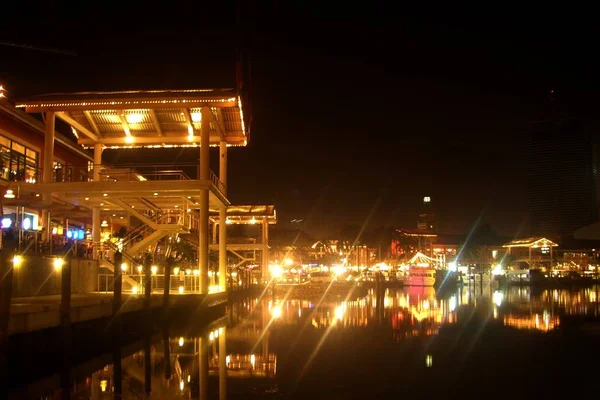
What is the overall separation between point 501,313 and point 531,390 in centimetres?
2054

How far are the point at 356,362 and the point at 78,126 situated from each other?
21.1 m

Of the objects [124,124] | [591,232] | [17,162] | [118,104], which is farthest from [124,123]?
[591,232]

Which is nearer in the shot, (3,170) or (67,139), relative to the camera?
(3,170)

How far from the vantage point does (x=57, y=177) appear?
114 ft

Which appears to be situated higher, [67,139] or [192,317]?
[67,139]

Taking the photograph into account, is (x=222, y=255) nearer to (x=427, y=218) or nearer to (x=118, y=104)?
(x=118, y=104)

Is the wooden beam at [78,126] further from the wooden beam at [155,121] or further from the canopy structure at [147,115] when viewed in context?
the wooden beam at [155,121]

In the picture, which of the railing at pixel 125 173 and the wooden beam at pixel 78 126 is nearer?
the railing at pixel 125 173

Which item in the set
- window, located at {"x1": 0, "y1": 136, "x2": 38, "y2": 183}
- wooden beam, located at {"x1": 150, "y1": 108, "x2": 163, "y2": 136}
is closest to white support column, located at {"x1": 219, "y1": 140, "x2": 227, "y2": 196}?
wooden beam, located at {"x1": 150, "y1": 108, "x2": 163, "y2": 136}

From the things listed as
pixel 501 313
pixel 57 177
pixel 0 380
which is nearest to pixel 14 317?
pixel 0 380

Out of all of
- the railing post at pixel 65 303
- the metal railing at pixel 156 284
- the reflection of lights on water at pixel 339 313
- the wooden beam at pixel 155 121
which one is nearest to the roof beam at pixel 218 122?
the wooden beam at pixel 155 121

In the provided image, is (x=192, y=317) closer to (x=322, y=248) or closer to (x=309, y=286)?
(x=309, y=286)

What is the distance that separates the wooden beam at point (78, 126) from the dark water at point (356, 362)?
466 inches

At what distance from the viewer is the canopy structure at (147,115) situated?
27266 mm
